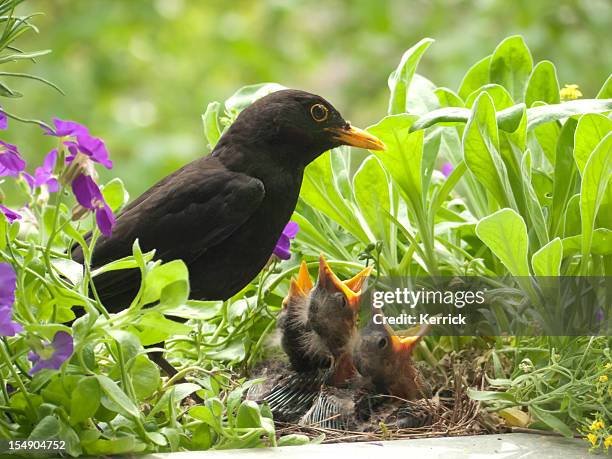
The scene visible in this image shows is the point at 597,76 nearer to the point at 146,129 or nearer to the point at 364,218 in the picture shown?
the point at 146,129

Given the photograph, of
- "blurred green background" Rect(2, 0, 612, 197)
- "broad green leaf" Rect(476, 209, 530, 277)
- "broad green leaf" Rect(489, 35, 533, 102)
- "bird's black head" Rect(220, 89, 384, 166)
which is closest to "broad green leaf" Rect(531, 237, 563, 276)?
"broad green leaf" Rect(476, 209, 530, 277)

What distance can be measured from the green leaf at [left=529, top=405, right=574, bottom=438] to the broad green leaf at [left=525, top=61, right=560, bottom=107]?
63cm

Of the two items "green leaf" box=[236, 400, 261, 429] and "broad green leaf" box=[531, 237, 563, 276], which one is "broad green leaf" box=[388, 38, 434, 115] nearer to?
"broad green leaf" box=[531, 237, 563, 276]

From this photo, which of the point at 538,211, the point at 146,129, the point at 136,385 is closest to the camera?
the point at 136,385

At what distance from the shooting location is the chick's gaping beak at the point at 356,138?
5.05 feet

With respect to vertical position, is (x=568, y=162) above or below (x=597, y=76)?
below

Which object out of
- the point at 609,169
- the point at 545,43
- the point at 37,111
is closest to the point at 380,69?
the point at 545,43

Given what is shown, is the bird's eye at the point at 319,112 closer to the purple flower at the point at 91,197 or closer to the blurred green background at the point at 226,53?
the purple flower at the point at 91,197

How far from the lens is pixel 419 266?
1780mm

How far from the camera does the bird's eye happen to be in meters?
1.60

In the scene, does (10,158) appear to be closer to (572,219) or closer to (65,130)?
(65,130)

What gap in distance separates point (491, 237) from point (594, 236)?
20 cm

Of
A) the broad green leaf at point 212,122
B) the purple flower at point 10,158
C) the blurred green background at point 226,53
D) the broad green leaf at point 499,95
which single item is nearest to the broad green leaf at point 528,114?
the broad green leaf at point 499,95

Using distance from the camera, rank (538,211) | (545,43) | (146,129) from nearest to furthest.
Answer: (538,211)
(545,43)
(146,129)
